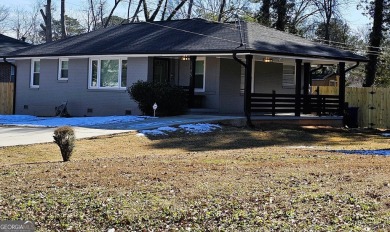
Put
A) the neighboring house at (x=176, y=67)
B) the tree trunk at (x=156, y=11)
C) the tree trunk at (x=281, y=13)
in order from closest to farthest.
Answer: the neighboring house at (x=176, y=67) < the tree trunk at (x=281, y=13) < the tree trunk at (x=156, y=11)

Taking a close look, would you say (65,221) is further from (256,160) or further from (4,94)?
(4,94)

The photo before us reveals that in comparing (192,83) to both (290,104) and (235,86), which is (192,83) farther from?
(290,104)

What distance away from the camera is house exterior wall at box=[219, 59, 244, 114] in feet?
75.0

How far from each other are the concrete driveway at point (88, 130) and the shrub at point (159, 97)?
3.55 ft

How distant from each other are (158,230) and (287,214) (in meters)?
1.57

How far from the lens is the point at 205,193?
7.38m

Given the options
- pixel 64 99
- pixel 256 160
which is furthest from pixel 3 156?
pixel 64 99

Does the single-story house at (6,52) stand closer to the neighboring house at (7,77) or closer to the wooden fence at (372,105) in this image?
the neighboring house at (7,77)

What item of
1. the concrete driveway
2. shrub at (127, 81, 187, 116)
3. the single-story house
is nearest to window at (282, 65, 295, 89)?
shrub at (127, 81, 187, 116)

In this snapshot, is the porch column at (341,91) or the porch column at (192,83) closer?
the porch column at (192,83)

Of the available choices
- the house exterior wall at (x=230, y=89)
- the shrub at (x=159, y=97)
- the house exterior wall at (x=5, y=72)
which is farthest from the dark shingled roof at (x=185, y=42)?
the house exterior wall at (x=5, y=72)

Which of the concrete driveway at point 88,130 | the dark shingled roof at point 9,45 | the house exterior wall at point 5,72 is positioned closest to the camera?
the concrete driveway at point 88,130

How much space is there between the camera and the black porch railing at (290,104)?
835 inches

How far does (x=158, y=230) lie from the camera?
600cm
